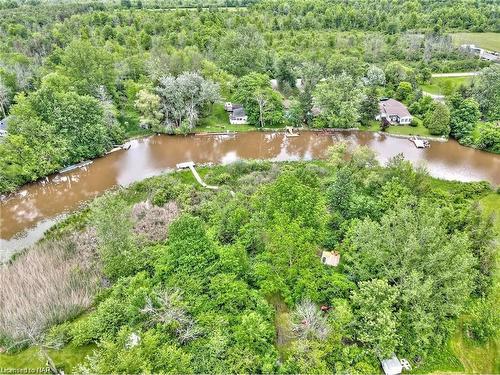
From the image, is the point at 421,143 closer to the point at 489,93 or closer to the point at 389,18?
the point at 489,93

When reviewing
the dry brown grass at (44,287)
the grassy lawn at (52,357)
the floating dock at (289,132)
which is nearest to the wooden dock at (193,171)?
the dry brown grass at (44,287)

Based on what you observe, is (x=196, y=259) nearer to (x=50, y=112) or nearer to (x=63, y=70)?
(x=50, y=112)

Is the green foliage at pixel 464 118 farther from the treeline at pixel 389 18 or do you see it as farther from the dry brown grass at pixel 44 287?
the dry brown grass at pixel 44 287

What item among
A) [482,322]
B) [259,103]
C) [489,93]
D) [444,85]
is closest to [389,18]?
[444,85]

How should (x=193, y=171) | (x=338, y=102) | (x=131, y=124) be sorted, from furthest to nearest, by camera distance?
(x=131, y=124) < (x=338, y=102) < (x=193, y=171)

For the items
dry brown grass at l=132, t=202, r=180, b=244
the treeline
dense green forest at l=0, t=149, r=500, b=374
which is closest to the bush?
dense green forest at l=0, t=149, r=500, b=374

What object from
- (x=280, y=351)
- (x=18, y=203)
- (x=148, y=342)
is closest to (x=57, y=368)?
(x=148, y=342)

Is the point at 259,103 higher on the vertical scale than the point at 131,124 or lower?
higher
